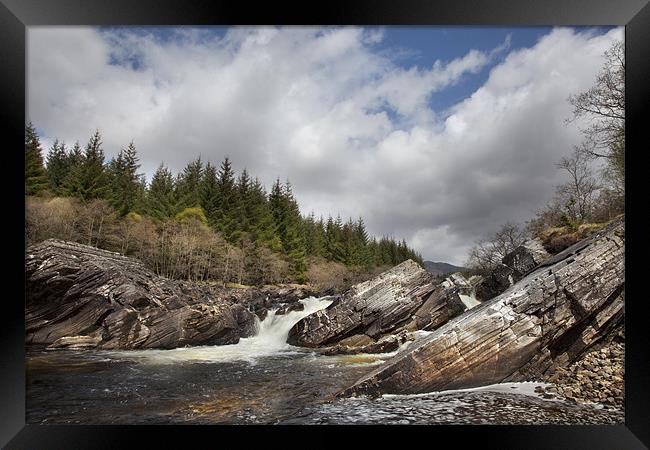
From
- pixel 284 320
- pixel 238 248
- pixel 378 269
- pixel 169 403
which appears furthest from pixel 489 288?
pixel 238 248

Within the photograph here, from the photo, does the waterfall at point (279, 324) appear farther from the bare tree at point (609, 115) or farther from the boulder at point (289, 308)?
the bare tree at point (609, 115)

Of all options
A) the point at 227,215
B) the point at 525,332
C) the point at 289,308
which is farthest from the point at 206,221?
the point at 525,332

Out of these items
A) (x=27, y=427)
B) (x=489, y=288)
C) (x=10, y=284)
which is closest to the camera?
(x=10, y=284)

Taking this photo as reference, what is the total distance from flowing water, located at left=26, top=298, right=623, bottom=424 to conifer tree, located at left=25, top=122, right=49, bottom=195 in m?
2.36

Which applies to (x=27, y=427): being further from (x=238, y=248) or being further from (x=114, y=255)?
(x=238, y=248)

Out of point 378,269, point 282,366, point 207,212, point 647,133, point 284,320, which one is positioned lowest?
point 282,366

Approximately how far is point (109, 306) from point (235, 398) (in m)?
3.50

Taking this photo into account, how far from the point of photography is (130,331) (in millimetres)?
A: 5391

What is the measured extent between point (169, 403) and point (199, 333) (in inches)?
101

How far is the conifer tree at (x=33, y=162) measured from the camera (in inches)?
138

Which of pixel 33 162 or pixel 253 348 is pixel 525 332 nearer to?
pixel 253 348

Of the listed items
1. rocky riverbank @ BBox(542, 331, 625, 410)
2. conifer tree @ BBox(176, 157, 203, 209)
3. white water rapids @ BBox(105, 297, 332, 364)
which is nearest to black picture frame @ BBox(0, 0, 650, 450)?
rocky riverbank @ BBox(542, 331, 625, 410)

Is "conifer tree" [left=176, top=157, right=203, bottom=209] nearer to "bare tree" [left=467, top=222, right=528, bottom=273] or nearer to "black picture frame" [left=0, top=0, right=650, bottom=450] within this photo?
"black picture frame" [left=0, top=0, right=650, bottom=450]

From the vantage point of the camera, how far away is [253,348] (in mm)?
5918
